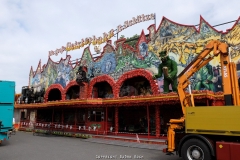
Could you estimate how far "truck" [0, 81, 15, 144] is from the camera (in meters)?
14.5

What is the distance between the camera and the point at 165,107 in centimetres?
1944

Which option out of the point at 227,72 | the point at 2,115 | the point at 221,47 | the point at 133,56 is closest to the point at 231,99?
the point at 227,72

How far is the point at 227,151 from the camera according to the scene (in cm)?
782

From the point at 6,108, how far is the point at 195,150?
482 inches

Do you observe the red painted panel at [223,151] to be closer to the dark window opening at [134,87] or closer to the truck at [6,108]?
the truck at [6,108]

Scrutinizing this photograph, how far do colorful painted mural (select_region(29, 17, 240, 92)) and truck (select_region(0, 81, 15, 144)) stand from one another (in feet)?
32.1

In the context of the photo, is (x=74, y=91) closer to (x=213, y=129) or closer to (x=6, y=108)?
(x=6, y=108)

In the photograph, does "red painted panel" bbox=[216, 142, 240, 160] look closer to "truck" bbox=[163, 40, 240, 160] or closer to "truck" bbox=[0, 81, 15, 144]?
"truck" bbox=[163, 40, 240, 160]

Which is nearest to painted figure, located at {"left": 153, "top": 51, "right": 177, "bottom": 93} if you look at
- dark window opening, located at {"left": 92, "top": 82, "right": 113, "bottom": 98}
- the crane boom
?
the crane boom

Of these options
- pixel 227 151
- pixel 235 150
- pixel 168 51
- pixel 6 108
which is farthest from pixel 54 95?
pixel 235 150

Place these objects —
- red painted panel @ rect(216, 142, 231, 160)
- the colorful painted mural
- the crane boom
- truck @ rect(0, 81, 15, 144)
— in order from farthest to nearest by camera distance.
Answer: the colorful painted mural, truck @ rect(0, 81, 15, 144), the crane boom, red painted panel @ rect(216, 142, 231, 160)

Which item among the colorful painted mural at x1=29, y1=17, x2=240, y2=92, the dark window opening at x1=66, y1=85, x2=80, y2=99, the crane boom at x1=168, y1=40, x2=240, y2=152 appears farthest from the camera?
the dark window opening at x1=66, y1=85, x2=80, y2=99

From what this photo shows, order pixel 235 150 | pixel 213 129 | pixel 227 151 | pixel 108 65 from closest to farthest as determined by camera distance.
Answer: pixel 235 150, pixel 227 151, pixel 213 129, pixel 108 65

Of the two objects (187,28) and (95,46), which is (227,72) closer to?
(187,28)
